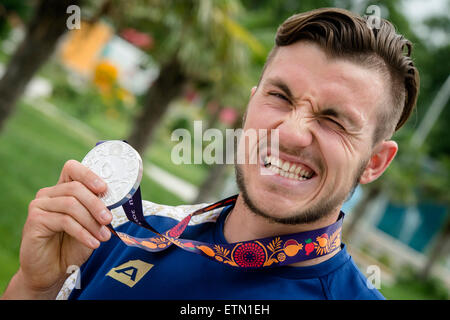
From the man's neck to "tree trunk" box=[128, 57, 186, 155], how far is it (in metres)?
7.20

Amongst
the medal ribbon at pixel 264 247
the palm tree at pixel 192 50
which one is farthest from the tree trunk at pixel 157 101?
the medal ribbon at pixel 264 247

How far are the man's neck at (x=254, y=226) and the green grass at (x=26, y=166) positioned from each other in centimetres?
449

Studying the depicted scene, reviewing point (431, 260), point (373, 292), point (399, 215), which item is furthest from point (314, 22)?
point (399, 215)

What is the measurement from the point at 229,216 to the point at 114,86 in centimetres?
2360

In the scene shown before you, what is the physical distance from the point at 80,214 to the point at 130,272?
1.11 ft

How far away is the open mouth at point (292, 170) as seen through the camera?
67.4 inches

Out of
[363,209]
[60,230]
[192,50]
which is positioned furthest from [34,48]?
[363,209]

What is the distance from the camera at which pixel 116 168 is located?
1692 millimetres

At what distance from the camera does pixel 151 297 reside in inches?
68.3

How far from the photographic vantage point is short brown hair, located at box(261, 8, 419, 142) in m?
1.77

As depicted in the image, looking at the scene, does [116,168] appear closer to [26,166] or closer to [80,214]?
[80,214]

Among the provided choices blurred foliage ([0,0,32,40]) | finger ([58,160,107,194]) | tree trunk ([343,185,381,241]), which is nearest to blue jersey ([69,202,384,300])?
finger ([58,160,107,194])
